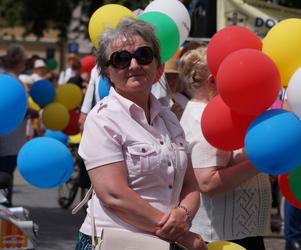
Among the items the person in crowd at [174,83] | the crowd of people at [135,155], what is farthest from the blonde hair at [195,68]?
the person in crowd at [174,83]

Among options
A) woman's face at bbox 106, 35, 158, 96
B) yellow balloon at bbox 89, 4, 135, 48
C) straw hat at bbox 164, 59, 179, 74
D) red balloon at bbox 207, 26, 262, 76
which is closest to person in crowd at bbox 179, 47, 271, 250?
red balloon at bbox 207, 26, 262, 76

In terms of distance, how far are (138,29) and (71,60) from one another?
15.5m

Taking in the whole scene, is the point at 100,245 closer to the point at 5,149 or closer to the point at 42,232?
the point at 5,149

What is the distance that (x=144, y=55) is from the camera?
3.98 meters

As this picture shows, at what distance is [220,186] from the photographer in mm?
4785

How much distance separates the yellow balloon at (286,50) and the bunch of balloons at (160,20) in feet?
2.49

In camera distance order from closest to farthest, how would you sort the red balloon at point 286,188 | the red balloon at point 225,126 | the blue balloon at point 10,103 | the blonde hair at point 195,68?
the red balloon at point 225,126 < the red balloon at point 286,188 < the blonde hair at point 195,68 < the blue balloon at point 10,103

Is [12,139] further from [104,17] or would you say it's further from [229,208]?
[229,208]

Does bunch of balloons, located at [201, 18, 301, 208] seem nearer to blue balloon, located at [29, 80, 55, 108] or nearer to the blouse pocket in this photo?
the blouse pocket

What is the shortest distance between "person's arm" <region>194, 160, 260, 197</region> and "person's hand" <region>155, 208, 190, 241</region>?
0.87m

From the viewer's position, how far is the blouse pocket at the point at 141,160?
3865 mm

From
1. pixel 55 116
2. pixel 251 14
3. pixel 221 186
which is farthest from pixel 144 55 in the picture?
pixel 251 14

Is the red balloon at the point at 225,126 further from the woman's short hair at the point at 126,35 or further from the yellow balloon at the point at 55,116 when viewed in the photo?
the yellow balloon at the point at 55,116

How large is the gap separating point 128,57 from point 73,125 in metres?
5.20
